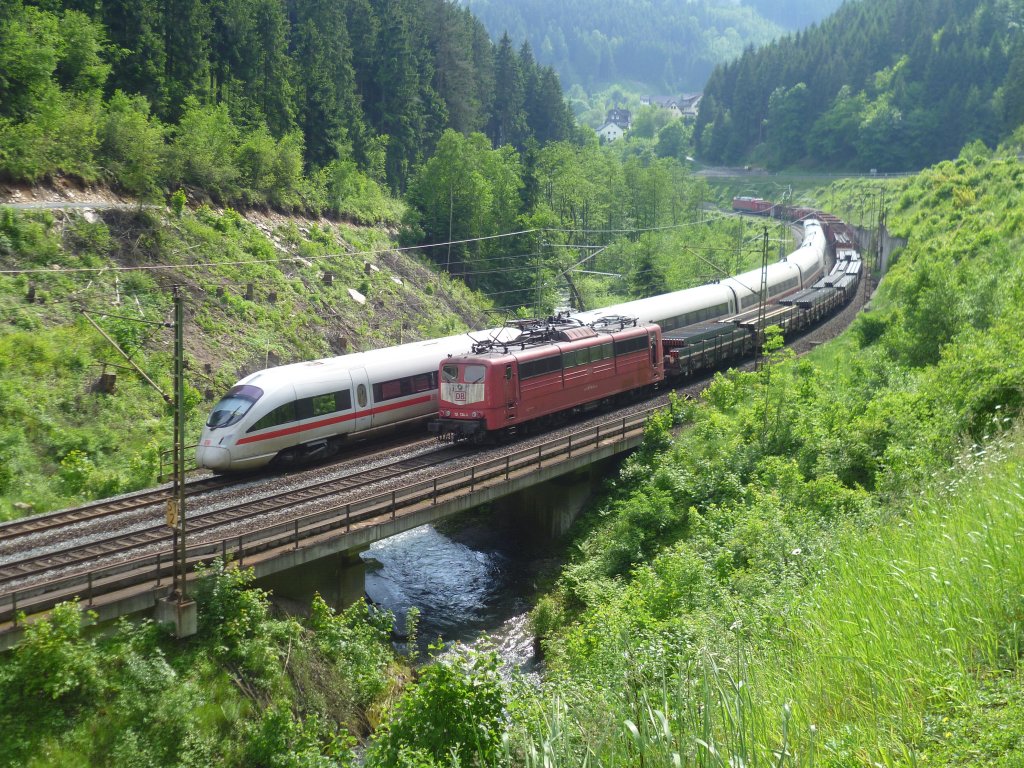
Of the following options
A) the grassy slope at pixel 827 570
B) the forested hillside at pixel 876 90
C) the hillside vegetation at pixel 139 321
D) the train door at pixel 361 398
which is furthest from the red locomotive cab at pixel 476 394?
the forested hillside at pixel 876 90

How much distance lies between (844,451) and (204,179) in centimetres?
3228

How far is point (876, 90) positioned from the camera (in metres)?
134

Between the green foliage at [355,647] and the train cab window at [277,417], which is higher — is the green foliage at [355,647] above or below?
below

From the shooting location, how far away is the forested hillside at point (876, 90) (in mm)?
117125

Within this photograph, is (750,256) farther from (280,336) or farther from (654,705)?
(654,705)

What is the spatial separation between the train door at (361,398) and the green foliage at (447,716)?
12.8 m

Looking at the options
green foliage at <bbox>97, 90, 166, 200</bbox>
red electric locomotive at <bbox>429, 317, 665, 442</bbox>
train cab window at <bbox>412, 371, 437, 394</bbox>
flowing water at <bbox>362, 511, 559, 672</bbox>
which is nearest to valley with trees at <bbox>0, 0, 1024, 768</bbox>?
green foliage at <bbox>97, 90, 166, 200</bbox>

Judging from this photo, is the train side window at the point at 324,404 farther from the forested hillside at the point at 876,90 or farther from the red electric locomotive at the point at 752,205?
the forested hillside at the point at 876,90

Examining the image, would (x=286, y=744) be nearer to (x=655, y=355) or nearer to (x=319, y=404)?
(x=319, y=404)

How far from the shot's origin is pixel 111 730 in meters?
13.7

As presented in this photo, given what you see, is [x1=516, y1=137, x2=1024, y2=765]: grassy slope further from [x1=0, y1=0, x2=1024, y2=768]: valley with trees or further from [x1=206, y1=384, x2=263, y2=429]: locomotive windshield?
[x1=206, y1=384, x2=263, y2=429]: locomotive windshield

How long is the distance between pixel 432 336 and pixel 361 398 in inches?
842

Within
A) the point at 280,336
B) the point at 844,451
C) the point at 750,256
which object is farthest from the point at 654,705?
the point at 750,256

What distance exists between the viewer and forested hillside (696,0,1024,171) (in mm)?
117125
